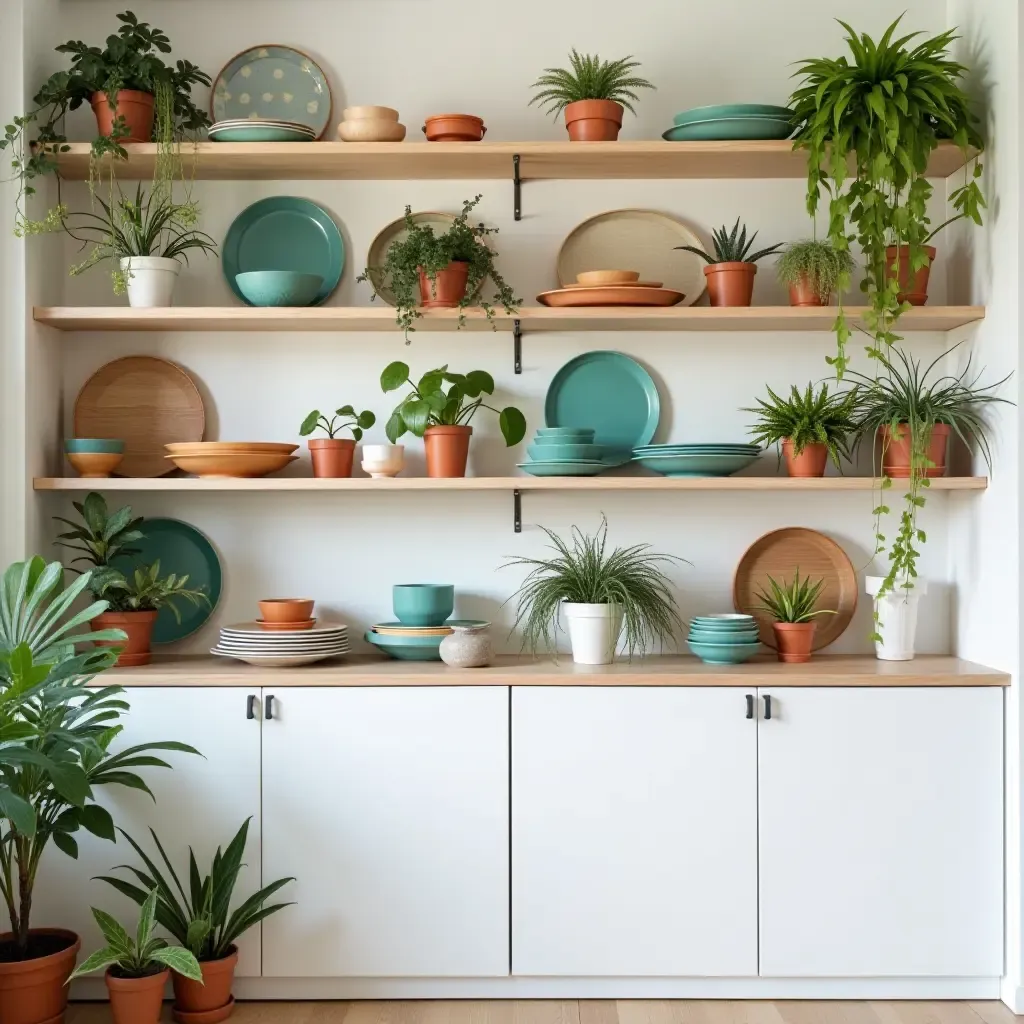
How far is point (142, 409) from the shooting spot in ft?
11.1

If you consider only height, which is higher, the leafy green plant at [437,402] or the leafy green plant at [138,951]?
the leafy green plant at [437,402]

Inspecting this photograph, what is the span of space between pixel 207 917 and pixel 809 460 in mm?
1978

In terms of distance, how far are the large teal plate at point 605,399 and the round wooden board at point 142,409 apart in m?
1.07

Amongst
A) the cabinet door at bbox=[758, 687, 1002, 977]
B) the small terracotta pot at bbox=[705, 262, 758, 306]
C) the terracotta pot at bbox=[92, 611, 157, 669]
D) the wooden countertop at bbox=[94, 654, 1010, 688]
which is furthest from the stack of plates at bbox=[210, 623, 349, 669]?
the small terracotta pot at bbox=[705, 262, 758, 306]

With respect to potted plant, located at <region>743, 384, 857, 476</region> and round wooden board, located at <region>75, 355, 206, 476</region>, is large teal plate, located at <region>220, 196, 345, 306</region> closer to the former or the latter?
round wooden board, located at <region>75, 355, 206, 476</region>

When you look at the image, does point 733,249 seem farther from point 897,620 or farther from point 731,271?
point 897,620

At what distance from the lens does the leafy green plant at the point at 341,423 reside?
3.24 m

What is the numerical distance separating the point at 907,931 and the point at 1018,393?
1.42 meters

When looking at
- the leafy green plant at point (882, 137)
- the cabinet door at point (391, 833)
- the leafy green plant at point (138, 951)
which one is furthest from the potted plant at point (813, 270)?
the leafy green plant at point (138, 951)

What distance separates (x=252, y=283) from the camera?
3172mm

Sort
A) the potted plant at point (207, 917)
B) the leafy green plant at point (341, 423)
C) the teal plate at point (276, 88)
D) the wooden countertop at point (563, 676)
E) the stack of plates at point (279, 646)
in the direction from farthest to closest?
1. the teal plate at point (276, 88)
2. the leafy green plant at point (341, 423)
3. the stack of plates at point (279, 646)
4. the wooden countertop at point (563, 676)
5. the potted plant at point (207, 917)

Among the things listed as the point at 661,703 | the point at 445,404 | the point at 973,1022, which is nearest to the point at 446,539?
the point at 445,404

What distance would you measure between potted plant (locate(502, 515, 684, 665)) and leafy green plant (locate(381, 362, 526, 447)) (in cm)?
35

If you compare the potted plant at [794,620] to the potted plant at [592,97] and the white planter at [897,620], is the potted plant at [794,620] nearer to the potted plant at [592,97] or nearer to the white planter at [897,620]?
the white planter at [897,620]
